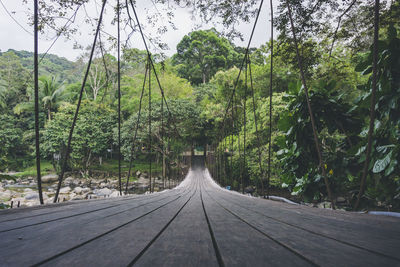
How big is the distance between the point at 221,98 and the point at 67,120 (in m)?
10.3

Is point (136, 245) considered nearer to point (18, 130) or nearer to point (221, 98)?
point (221, 98)

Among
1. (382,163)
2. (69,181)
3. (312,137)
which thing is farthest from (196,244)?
(69,181)

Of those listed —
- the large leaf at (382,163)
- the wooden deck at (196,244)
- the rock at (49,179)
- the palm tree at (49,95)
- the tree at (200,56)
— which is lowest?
the rock at (49,179)

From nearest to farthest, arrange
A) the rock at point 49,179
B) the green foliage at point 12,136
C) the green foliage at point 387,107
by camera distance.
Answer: the green foliage at point 387,107 < the rock at point 49,179 < the green foliage at point 12,136

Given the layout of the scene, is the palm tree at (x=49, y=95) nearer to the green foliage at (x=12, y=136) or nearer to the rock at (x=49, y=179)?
the green foliage at (x=12, y=136)

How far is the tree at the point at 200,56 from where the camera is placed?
1992 centimetres

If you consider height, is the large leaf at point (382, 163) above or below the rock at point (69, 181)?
above

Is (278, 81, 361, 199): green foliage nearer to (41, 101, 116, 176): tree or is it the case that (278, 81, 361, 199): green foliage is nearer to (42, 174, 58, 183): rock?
(41, 101, 116, 176): tree

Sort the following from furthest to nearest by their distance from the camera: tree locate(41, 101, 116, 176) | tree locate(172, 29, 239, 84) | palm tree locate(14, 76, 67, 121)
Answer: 1. tree locate(172, 29, 239, 84)
2. palm tree locate(14, 76, 67, 121)
3. tree locate(41, 101, 116, 176)

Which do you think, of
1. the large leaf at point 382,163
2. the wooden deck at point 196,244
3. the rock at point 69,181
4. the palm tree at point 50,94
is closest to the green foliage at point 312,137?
the large leaf at point 382,163

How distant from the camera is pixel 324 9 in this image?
8.49 feet

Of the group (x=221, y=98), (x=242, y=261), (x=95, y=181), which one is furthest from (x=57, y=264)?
(x=95, y=181)

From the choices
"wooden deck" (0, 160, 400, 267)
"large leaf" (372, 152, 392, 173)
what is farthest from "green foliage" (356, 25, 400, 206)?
"wooden deck" (0, 160, 400, 267)

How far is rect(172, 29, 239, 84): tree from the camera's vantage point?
19916mm
